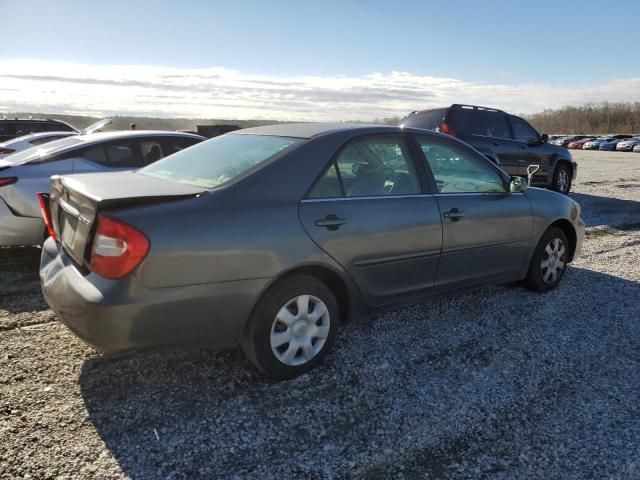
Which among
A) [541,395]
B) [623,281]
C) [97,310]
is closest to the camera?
[97,310]

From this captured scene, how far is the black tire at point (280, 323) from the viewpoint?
3.03 metres

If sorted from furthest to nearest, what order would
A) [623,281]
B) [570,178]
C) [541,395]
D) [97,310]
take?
1. [570,178]
2. [623,281]
3. [541,395]
4. [97,310]

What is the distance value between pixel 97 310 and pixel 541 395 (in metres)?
2.64

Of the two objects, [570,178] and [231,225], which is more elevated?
[231,225]

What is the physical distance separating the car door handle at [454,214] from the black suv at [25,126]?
1363 cm

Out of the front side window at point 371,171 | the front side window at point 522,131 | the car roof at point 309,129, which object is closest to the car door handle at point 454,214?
the front side window at point 371,171

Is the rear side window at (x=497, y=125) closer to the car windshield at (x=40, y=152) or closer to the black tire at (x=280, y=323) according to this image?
the car windshield at (x=40, y=152)

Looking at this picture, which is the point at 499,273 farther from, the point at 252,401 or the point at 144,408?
the point at 144,408

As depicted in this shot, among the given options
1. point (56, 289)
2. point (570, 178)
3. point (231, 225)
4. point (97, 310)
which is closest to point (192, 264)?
point (231, 225)

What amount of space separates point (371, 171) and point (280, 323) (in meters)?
1.29

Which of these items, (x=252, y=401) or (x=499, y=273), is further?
(x=499, y=273)

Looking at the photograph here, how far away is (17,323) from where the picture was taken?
13.1 ft

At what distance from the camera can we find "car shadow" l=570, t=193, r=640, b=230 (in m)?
8.66

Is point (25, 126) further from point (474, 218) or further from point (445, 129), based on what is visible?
point (474, 218)
